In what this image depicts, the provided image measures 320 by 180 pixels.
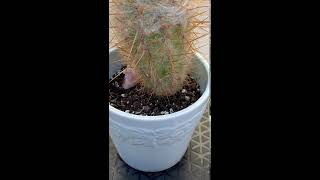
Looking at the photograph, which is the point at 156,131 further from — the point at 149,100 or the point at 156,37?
the point at 156,37

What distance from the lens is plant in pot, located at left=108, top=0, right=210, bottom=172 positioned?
32.4 inches

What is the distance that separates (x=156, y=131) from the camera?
0.92m

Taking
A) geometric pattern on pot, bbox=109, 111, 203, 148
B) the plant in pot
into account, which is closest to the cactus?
the plant in pot

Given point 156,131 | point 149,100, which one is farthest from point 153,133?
point 149,100

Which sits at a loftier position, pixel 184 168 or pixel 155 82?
pixel 155 82

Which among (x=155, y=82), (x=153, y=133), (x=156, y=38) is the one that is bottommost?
(x=153, y=133)

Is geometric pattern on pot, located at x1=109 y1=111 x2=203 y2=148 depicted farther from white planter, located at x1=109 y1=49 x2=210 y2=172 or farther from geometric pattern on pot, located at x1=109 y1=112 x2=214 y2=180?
geometric pattern on pot, located at x1=109 y1=112 x2=214 y2=180

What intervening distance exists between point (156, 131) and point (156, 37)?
24 cm

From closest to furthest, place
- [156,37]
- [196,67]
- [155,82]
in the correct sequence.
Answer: [156,37] → [155,82] → [196,67]

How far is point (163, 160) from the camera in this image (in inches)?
42.0

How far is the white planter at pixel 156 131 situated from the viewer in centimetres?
90

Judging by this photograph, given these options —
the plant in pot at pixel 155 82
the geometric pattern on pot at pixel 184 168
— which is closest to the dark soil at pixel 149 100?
the plant in pot at pixel 155 82

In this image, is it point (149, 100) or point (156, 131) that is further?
point (149, 100)

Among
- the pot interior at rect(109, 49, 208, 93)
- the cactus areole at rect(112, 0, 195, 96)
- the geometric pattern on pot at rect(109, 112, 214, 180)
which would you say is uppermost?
the cactus areole at rect(112, 0, 195, 96)
